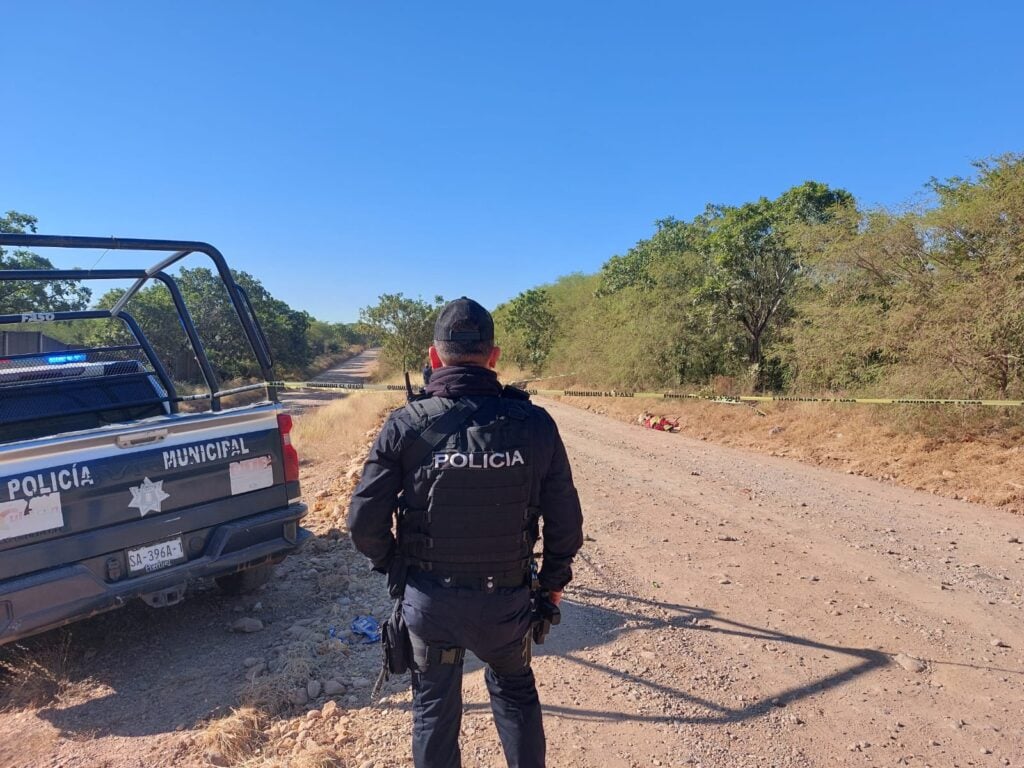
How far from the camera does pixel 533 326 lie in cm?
3375

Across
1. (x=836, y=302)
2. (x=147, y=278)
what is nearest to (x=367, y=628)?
(x=147, y=278)

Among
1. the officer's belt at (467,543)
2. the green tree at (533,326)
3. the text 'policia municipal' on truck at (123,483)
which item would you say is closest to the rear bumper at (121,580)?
the text 'policia municipal' on truck at (123,483)

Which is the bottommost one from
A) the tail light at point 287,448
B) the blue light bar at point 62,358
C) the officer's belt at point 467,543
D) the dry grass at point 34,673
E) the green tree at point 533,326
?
the dry grass at point 34,673

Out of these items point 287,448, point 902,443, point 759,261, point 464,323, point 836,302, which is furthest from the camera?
point 759,261

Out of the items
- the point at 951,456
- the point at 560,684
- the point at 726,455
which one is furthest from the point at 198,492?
the point at 951,456

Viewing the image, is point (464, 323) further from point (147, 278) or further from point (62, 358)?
point (62, 358)

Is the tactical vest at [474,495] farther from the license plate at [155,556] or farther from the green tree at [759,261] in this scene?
the green tree at [759,261]

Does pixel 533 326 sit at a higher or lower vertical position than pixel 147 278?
higher

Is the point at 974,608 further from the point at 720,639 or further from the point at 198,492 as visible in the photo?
the point at 198,492

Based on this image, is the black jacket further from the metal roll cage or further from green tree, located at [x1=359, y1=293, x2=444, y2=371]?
green tree, located at [x1=359, y1=293, x2=444, y2=371]

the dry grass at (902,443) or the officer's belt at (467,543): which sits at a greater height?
the officer's belt at (467,543)

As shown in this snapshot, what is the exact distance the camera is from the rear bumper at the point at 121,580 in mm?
2764

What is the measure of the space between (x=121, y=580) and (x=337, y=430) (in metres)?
11.9

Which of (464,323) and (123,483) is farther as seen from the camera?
(123,483)
